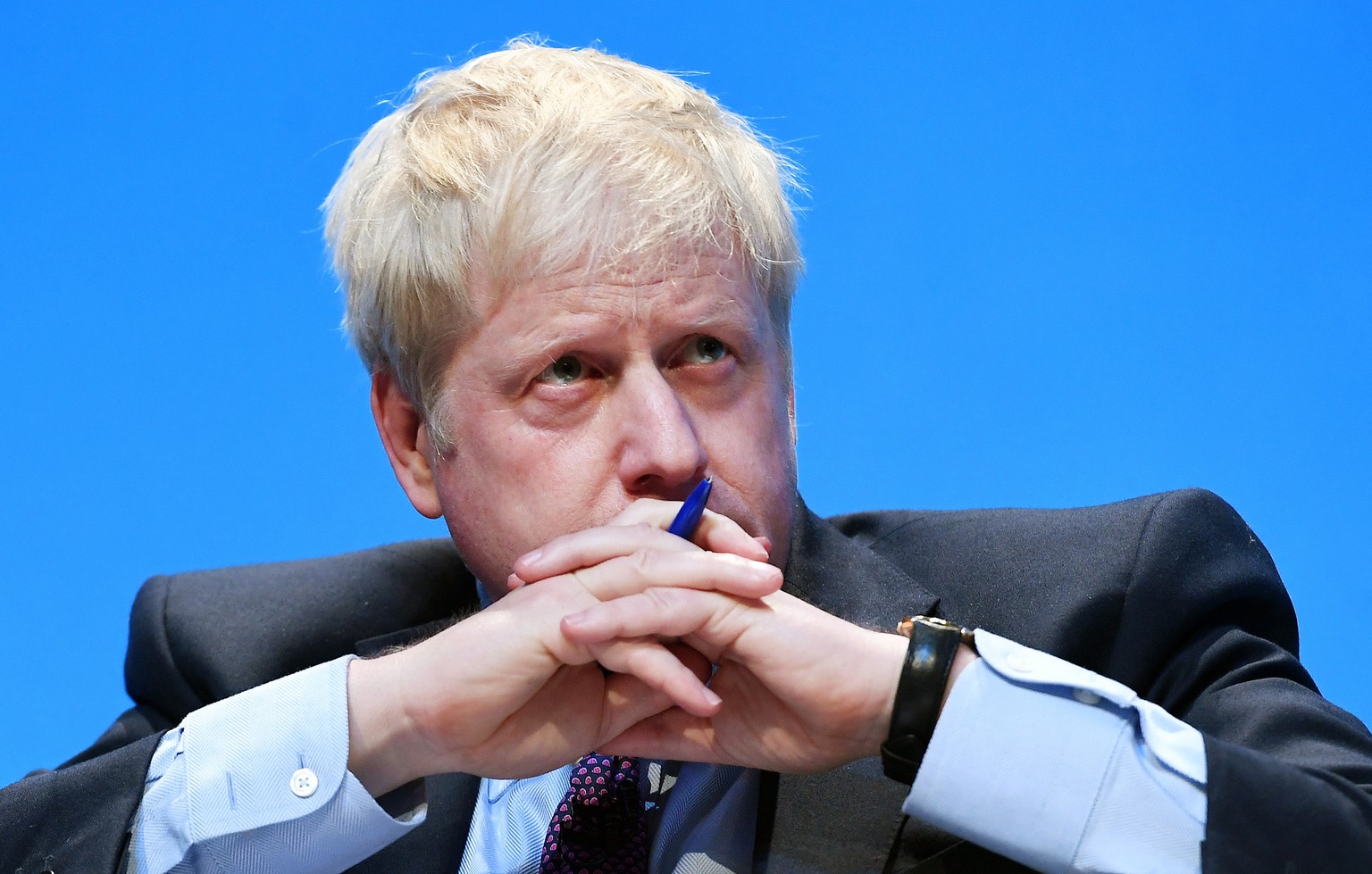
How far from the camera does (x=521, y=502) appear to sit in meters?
1.94

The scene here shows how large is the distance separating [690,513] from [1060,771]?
0.51m

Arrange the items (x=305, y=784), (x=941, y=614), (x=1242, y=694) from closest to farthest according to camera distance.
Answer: (x=305, y=784) < (x=1242, y=694) < (x=941, y=614)

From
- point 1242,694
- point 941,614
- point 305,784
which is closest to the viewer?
point 305,784

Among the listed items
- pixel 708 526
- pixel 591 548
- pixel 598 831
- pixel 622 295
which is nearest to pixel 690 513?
pixel 708 526

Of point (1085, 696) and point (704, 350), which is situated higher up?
point (704, 350)

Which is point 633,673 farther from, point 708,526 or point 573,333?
point 573,333

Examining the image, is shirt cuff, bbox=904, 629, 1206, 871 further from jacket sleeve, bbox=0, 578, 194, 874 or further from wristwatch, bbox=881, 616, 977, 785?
jacket sleeve, bbox=0, 578, 194, 874

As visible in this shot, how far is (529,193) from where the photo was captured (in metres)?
1.96

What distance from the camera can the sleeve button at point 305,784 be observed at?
1631 mm

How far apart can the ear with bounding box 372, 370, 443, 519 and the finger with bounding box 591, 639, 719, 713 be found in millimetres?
691

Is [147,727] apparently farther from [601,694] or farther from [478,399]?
[601,694]

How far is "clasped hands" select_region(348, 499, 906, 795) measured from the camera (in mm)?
1560

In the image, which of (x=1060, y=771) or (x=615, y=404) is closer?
(x=1060, y=771)

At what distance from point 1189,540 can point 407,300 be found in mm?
1163
